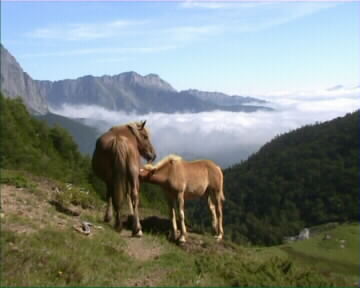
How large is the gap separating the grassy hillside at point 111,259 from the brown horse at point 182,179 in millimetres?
920

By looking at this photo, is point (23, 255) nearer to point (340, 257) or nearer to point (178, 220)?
point (178, 220)

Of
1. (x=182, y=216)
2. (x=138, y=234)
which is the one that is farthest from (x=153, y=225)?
(x=138, y=234)

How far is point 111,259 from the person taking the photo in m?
11.4

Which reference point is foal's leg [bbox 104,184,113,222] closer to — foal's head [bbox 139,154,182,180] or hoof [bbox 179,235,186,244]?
foal's head [bbox 139,154,182,180]

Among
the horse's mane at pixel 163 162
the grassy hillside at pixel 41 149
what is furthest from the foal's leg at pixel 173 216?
the grassy hillside at pixel 41 149

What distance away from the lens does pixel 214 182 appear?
15.4 metres

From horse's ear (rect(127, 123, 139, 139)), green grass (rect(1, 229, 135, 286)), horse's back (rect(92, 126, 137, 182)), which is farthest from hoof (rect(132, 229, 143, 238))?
horse's ear (rect(127, 123, 139, 139))

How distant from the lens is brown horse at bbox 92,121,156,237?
533 inches

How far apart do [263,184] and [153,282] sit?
554 feet

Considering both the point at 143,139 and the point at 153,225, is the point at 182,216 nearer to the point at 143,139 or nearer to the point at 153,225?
the point at 153,225

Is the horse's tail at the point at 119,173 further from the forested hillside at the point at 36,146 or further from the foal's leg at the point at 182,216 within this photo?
the forested hillside at the point at 36,146

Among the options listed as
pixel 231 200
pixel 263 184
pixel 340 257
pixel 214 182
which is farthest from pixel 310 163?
pixel 214 182

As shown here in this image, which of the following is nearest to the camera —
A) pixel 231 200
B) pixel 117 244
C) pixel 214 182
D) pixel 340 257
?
pixel 117 244

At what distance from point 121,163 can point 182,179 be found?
1680 mm
